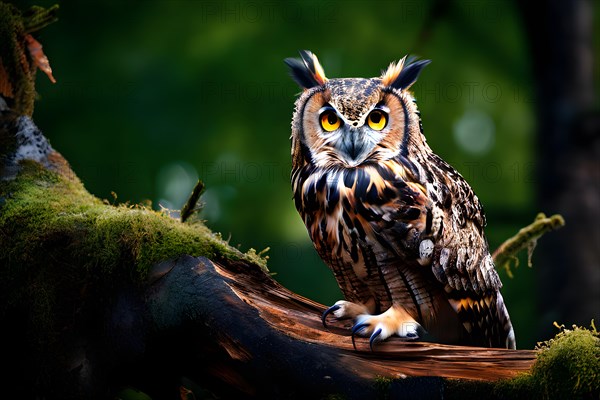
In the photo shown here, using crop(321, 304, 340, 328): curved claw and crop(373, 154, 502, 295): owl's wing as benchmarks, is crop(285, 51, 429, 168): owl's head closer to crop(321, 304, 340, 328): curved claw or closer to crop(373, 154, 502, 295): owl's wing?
crop(373, 154, 502, 295): owl's wing

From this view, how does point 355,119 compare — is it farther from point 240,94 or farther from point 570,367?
point 240,94

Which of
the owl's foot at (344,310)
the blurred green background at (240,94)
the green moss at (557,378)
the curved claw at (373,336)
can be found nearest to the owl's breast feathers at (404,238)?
the owl's foot at (344,310)

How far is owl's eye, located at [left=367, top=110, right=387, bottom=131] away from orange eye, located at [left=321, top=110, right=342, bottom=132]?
0.41 ft

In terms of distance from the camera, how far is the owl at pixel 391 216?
8.49 feet

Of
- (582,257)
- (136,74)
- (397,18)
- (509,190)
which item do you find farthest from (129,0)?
(582,257)

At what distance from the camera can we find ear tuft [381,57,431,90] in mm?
2861

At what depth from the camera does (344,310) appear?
260 centimetres

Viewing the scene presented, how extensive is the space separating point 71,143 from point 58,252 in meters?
4.13

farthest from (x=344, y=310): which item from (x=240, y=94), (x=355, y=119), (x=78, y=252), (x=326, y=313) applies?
(x=240, y=94)

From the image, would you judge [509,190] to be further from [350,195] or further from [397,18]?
[350,195]

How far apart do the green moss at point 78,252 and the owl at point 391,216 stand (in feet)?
1.33

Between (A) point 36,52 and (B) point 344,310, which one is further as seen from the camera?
(A) point 36,52

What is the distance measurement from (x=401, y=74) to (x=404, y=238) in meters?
0.75

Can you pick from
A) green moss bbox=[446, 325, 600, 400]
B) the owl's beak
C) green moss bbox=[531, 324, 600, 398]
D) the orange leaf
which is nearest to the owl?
the owl's beak
